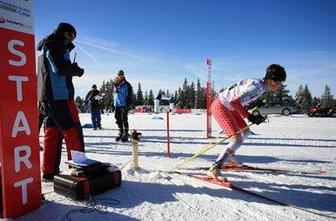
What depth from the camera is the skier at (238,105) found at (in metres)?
4.59

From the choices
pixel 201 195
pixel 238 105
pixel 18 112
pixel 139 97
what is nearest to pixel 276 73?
pixel 238 105

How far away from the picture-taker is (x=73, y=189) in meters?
3.72

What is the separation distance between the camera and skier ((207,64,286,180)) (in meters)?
4.59

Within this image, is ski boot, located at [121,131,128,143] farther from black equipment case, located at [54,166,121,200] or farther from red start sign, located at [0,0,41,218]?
red start sign, located at [0,0,41,218]

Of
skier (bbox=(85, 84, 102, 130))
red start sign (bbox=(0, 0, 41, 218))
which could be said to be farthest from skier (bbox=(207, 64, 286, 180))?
skier (bbox=(85, 84, 102, 130))

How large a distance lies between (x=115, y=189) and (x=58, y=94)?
1440mm

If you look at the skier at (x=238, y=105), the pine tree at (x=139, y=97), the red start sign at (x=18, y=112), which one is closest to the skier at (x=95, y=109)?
the skier at (x=238, y=105)

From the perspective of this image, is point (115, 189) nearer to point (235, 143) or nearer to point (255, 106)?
point (235, 143)

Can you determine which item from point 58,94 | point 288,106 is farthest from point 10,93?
point 288,106

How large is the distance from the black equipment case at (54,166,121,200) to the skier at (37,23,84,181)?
54 cm

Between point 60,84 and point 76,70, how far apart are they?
11.2 inches

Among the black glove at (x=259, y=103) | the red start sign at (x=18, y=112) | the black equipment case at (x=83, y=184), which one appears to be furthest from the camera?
the black glove at (x=259, y=103)

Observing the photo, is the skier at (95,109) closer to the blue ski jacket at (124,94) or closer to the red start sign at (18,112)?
the blue ski jacket at (124,94)

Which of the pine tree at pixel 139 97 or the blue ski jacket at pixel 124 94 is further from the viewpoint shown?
the pine tree at pixel 139 97
